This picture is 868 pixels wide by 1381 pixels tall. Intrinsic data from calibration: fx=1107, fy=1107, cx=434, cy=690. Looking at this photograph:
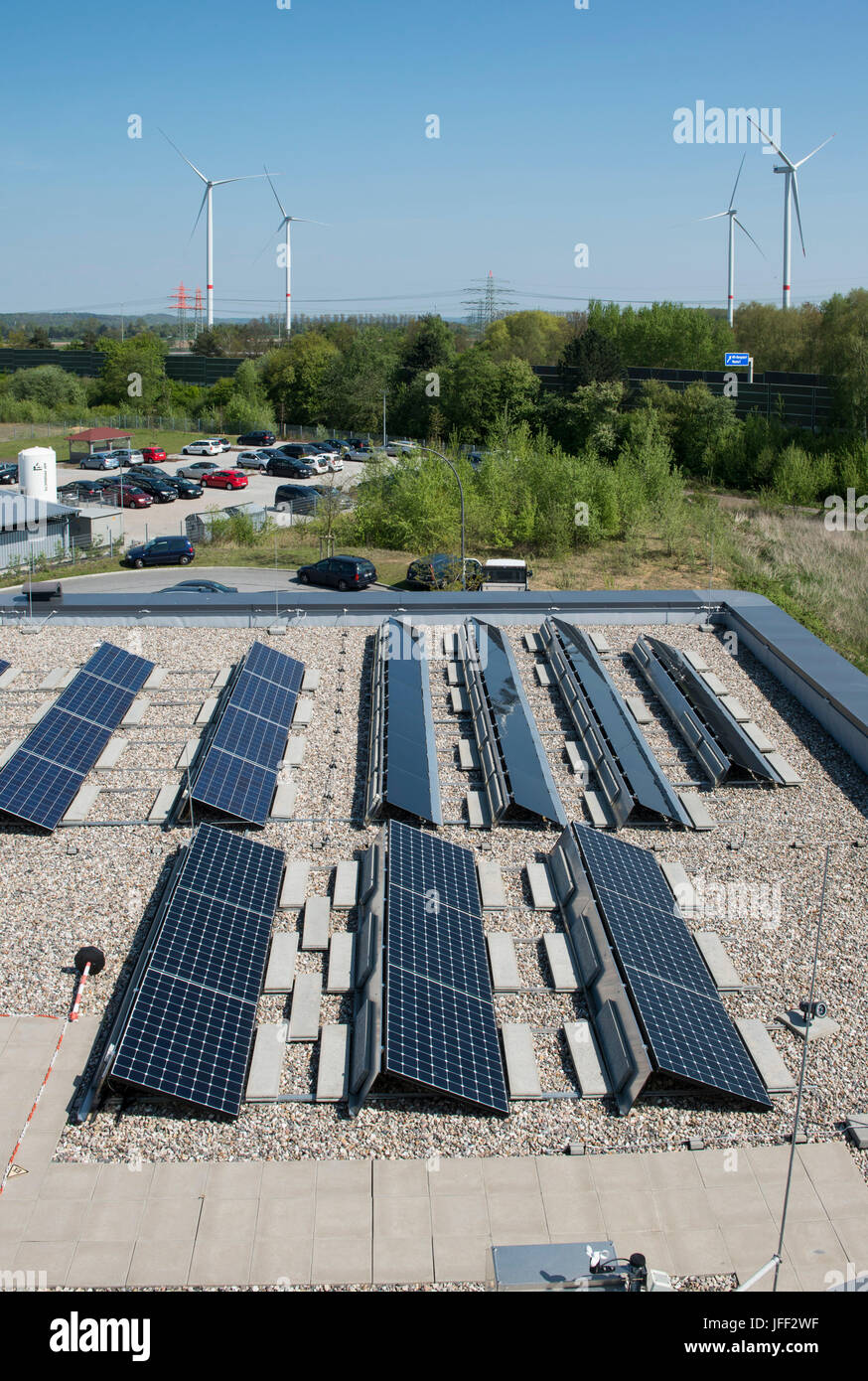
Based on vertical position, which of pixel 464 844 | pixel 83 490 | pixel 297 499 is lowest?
pixel 464 844

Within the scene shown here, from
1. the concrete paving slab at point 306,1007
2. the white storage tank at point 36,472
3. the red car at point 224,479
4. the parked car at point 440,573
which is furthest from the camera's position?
the red car at point 224,479

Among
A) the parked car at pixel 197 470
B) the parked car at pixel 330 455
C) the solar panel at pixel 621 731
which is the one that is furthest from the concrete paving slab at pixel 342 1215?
the parked car at pixel 330 455

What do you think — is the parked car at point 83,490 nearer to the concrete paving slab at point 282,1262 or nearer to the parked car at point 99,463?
the parked car at point 99,463

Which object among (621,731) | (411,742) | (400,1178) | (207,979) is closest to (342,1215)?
(400,1178)

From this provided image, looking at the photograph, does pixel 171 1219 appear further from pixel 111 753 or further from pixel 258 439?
pixel 258 439

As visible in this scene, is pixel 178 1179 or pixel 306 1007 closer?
pixel 178 1179

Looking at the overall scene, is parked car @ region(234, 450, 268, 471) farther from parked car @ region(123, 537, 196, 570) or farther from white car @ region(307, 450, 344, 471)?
parked car @ region(123, 537, 196, 570)
